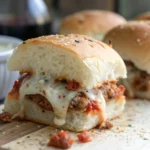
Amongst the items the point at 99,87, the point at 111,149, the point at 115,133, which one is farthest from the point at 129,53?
the point at 111,149

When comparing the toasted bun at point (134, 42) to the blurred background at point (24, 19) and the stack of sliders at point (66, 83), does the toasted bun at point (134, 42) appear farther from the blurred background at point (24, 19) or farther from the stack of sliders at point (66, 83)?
the blurred background at point (24, 19)

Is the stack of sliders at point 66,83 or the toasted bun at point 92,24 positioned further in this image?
the toasted bun at point 92,24

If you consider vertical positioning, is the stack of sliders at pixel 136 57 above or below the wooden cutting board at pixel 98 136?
above

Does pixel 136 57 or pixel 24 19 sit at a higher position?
pixel 24 19

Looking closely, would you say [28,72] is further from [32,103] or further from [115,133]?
[115,133]

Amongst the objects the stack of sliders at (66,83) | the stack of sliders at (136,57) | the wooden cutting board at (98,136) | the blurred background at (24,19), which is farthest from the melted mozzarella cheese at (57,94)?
the blurred background at (24,19)

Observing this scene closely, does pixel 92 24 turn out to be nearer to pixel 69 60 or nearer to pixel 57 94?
pixel 69 60

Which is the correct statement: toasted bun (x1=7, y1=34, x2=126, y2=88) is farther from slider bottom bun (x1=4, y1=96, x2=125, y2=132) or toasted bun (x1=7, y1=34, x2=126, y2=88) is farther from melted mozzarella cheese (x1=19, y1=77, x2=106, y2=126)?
slider bottom bun (x1=4, y1=96, x2=125, y2=132)

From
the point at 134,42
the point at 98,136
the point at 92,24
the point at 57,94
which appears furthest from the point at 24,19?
the point at 98,136
